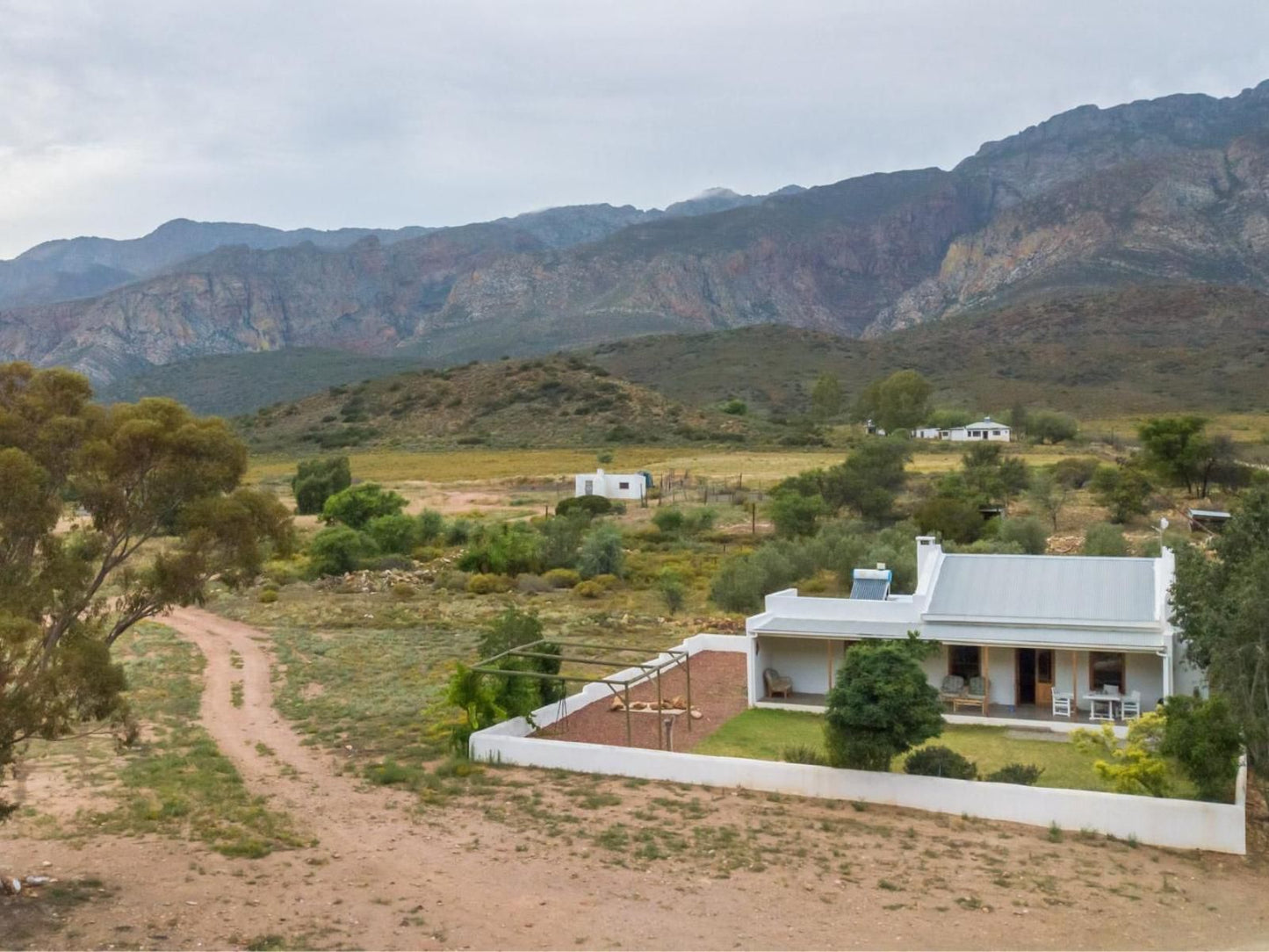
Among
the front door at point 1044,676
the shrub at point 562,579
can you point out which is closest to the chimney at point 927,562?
the front door at point 1044,676

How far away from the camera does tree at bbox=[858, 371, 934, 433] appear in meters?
93.3

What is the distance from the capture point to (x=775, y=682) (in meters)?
20.5

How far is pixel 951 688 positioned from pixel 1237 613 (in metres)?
5.35

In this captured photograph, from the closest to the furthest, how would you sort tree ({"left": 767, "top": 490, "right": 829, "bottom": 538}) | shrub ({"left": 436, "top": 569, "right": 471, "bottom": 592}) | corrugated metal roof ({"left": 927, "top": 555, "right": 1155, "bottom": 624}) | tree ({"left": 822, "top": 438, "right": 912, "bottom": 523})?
corrugated metal roof ({"left": 927, "top": 555, "right": 1155, "bottom": 624})
shrub ({"left": 436, "top": 569, "right": 471, "bottom": 592})
tree ({"left": 767, "top": 490, "right": 829, "bottom": 538})
tree ({"left": 822, "top": 438, "right": 912, "bottom": 523})

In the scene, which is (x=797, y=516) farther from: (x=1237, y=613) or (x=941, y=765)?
(x=941, y=765)

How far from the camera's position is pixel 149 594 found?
1105 centimetres

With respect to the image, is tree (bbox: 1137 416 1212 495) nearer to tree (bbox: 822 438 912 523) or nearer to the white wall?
tree (bbox: 822 438 912 523)

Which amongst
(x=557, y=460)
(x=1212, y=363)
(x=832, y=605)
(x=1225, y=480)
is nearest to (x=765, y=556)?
(x=832, y=605)

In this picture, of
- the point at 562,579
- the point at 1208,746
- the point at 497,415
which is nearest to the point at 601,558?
the point at 562,579

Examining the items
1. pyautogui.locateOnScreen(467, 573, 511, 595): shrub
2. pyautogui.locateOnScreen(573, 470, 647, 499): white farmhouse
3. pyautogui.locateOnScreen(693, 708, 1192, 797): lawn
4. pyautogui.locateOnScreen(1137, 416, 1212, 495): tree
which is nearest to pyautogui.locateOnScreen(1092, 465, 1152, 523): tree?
pyautogui.locateOnScreen(1137, 416, 1212, 495): tree

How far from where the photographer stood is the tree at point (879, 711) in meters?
14.7

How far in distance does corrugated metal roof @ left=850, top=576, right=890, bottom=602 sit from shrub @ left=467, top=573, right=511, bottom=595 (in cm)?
1500

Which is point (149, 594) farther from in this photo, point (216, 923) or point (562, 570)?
point (562, 570)

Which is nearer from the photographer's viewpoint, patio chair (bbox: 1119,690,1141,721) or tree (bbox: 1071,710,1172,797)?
tree (bbox: 1071,710,1172,797)
